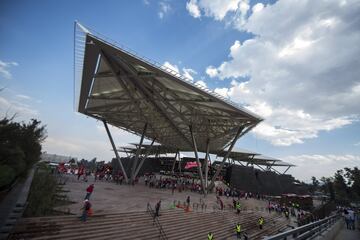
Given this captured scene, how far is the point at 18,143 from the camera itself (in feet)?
57.6

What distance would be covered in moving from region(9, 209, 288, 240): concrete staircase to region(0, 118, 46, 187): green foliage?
16.0ft

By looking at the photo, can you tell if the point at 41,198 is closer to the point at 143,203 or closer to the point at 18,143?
the point at 18,143

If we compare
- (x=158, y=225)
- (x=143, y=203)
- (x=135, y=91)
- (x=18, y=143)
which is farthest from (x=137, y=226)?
(x=135, y=91)

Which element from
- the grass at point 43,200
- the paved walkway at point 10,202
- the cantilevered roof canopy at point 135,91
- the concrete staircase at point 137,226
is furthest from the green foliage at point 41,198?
the cantilevered roof canopy at point 135,91

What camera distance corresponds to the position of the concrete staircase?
10.8m

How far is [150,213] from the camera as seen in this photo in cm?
1714

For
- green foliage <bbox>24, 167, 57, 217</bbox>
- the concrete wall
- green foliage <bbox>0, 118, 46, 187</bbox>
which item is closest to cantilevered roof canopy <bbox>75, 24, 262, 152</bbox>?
green foliage <bbox>0, 118, 46, 187</bbox>

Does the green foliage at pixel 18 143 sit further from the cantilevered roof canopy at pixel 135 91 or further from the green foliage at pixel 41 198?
the cantilevered roof canopy at pixel 135 91

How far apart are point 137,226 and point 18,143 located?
1157cm

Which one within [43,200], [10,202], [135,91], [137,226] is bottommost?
[137,226]

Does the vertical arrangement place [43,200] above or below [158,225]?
above

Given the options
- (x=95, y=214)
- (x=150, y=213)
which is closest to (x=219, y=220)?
(x=150, y=213)

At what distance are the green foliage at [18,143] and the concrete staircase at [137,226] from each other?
4870mm

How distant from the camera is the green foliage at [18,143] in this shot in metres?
12.7
